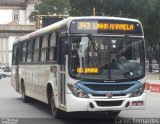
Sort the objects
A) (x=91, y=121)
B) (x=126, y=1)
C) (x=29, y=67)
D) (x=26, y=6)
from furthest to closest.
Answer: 1. (x=26, y=6)
2. (x=126, y=1)
3. (x=29, y=67)
4. (x=91, y=121)

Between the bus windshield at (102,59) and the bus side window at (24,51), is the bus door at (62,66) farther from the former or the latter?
the bus side window at (24,51)

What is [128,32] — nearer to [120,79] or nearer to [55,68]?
[120,79]

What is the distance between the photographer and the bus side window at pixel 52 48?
15.3m

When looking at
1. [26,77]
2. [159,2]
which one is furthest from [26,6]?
[26,77]

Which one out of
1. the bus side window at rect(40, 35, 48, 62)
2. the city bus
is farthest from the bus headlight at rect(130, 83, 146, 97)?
the bus side window at rect(40, 35, 48, 62)

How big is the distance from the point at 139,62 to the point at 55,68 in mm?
2420

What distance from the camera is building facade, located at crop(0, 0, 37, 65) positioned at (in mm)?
118312

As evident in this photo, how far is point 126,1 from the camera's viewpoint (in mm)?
58750

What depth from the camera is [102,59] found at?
→ 13.8m

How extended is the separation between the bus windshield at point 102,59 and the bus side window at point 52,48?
1.51 m

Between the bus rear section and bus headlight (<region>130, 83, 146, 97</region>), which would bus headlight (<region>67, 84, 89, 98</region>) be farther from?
bus headlight (<region>130, 83, 146, 97</region>)

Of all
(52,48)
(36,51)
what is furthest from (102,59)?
(36,51)

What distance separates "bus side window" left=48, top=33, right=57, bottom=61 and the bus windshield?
151 cm

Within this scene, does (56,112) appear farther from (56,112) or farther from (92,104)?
(92,104)
